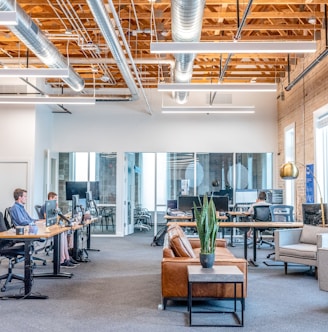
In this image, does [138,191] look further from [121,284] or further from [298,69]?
[121,284]

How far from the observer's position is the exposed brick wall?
309 inches

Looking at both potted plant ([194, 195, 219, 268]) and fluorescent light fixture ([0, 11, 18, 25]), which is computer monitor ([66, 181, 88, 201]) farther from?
potted plant ([194, 195, 219, 268])

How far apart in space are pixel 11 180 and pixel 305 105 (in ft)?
22.5

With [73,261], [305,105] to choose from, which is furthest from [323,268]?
[305,105]

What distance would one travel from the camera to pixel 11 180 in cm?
1006

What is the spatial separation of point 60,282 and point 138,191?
696 centimetres

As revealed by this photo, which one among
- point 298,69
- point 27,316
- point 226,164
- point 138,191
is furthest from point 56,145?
point 27,316

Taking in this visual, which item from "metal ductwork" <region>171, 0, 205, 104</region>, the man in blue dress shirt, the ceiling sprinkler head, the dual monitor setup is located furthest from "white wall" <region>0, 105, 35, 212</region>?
"metal ductwork" <region>171, 0, 205, 104</region>

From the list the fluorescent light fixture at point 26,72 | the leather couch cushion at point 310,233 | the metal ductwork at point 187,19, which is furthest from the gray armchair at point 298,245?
the fluorescent light fixture at point 26,72

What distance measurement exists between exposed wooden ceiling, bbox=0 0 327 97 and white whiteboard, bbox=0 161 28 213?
2.44 m

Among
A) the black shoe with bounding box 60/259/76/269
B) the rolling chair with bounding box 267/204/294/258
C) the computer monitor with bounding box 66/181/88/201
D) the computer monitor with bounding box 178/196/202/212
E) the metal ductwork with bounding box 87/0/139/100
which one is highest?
the metal ductwork with bounding box 87/0/139/100

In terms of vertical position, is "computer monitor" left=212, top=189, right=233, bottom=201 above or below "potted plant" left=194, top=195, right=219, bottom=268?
above

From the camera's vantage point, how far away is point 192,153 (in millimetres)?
11570

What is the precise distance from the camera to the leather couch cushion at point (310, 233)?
647cm
